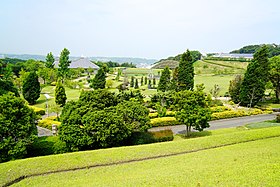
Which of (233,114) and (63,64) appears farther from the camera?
(63,64)

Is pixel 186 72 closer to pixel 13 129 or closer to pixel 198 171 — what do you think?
pixel 198 171

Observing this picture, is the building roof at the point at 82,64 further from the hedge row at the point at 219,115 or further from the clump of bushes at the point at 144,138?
the clump of bushes at the point at 144,138

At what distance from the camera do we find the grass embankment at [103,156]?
8.45 metres

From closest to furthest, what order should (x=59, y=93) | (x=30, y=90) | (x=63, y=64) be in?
(x=59, y=93) < (x=30, y=90) < (x=63, y=64)

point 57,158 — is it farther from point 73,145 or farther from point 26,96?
point 26,96

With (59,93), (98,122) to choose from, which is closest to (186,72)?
(59,93)

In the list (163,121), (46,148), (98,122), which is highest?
(98,122)

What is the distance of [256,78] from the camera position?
24.2 metres

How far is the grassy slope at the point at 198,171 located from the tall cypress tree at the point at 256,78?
13962 millimetres

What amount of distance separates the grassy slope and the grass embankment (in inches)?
14.6

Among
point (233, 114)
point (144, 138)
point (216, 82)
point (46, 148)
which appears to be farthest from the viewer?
point (216, 82)

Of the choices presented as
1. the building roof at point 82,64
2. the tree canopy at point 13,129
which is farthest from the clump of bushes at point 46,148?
the building roof at point 82,64

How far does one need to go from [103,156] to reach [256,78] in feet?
66.8

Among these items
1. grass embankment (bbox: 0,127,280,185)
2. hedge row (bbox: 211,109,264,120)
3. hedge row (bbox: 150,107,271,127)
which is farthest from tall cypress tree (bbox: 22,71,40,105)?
hedge row (bbox: 211,109,264,120)
